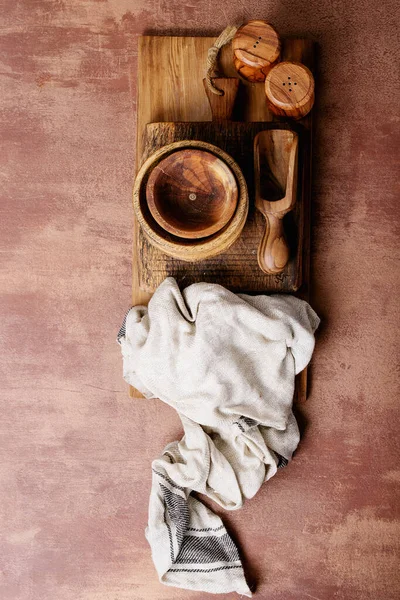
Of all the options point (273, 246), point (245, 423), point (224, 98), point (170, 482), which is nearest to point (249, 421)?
point (245, 423)

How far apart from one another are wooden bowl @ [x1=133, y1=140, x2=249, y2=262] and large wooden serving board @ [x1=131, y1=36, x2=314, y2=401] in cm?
12

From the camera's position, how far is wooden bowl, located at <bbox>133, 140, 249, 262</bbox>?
815 mm

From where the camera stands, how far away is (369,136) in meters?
1.01

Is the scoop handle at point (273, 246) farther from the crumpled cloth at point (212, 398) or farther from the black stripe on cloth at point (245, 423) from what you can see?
the black stripe on cloth at point (245, 423)

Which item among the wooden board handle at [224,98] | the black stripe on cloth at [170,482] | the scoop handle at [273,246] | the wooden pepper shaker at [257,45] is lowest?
the black stripe on cloth at [170,482]

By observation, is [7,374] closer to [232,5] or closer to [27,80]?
[27,80]

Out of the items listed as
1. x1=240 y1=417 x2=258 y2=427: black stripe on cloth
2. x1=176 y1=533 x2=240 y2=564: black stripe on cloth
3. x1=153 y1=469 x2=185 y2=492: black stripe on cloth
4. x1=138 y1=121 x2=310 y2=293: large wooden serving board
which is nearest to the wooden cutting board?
x1=138 y1=121 x2=310 y2=293: large wooden serving board

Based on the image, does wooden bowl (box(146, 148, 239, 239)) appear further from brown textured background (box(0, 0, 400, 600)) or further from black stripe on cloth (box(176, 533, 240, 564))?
black stripe on cloth (box(176, 533, 240, 564))

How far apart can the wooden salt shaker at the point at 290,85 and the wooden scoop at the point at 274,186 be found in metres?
0.05

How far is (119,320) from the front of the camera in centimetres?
102

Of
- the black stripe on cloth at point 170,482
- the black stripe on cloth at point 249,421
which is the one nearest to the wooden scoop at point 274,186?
the black stripe on cloth at point 249,421

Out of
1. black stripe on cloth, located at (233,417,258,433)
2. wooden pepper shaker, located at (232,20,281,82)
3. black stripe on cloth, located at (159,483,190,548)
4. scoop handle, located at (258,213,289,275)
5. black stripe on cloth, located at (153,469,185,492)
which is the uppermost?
wooden pepper shaker, located at (232,20,281,82)

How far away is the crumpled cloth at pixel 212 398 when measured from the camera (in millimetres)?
882

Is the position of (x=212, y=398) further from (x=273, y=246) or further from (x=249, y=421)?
(x=273, y=246)
